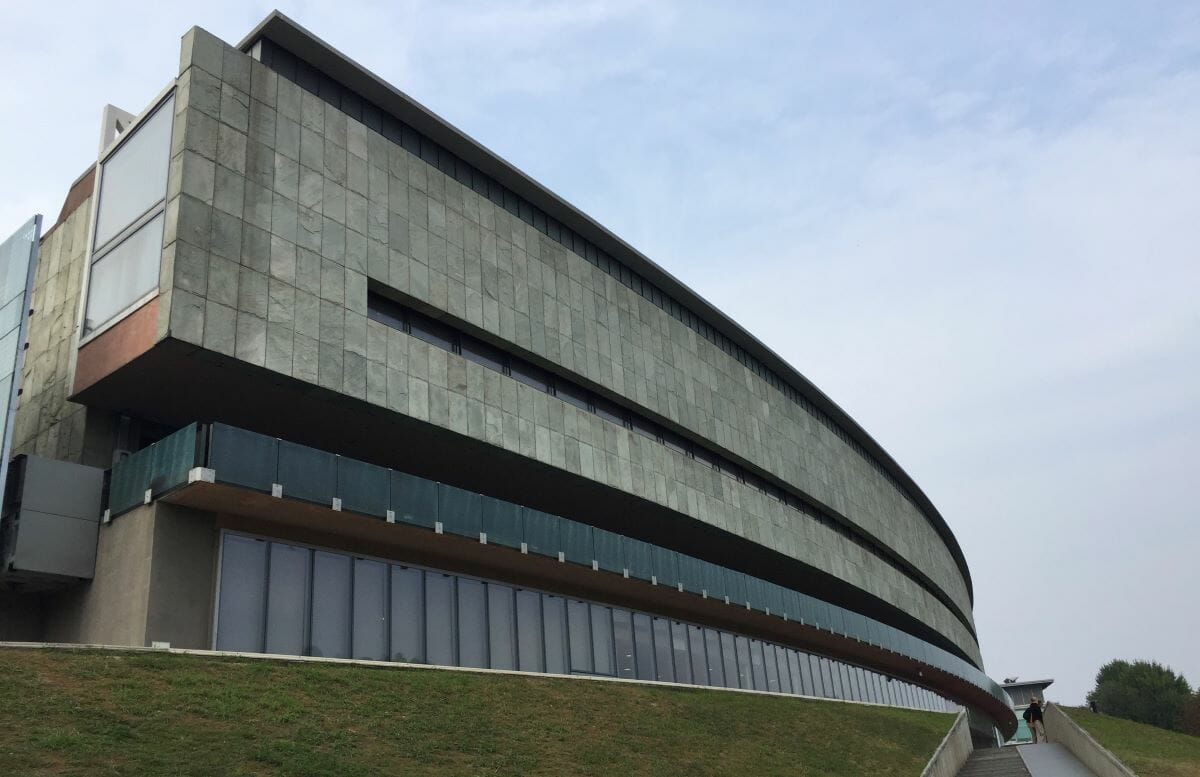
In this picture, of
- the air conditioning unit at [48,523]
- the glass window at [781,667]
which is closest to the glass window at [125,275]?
the air conditioning unit at [48,523]

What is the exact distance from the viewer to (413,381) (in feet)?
99.9

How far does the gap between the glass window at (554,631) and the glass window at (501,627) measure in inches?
59.2

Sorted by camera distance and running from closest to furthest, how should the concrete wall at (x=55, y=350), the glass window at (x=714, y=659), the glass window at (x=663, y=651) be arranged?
the concrete wall at (x=55, y=350) < the glass window at (x=663, y=651) < the glass window at (x=714, y=659)

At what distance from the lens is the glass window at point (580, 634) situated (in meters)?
33.6

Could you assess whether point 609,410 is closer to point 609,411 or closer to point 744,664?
point 609,411

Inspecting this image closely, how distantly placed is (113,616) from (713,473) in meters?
26.2

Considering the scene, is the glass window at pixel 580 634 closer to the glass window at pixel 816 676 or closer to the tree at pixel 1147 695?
the glass window at pixel 816 676

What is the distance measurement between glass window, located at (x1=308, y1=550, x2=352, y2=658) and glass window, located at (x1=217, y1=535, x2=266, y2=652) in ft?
4.60

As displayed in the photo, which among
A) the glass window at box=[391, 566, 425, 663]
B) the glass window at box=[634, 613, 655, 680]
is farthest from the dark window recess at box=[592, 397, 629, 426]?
the glass window at box=[391, 566, 425, 663]

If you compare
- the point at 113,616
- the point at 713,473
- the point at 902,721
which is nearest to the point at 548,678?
the point at 113,616

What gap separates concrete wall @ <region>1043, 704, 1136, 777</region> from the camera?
26.5m

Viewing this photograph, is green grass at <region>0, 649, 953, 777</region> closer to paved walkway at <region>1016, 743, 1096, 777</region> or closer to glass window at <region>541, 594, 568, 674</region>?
paved walkway at <region>1016, 743, 1096, 777</region>

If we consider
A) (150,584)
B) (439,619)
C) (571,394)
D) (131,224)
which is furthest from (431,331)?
(150,584)

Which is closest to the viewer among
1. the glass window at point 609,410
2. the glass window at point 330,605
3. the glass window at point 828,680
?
the glass window at point 330,605
